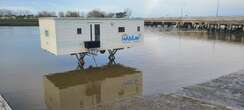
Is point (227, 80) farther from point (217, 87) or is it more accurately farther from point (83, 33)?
point (83, 33)

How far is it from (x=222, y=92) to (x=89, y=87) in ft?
16.5

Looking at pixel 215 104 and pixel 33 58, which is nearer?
pixel 215 104

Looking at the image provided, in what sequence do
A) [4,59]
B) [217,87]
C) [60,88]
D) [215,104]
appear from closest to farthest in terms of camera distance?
1. [215,104]
2. [217,87]
3. [60,88]
4. [4,59]

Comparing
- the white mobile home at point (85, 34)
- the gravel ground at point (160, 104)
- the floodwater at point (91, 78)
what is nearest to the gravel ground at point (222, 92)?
the gravel ground at point (160, 104)

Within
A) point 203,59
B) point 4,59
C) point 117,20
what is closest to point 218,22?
point 203,59

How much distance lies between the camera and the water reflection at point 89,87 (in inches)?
350

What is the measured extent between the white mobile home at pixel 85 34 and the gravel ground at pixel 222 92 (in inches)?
250

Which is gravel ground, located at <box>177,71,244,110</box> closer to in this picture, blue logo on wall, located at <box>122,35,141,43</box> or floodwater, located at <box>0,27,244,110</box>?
floodwater, located at <box>0,27,244,110</box>

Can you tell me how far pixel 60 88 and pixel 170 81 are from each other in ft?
15.8

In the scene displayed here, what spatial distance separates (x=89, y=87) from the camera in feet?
34.7

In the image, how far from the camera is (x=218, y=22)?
156ft

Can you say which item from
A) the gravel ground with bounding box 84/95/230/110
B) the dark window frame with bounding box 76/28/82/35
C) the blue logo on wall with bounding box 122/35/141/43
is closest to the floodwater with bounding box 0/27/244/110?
the gravel ground with bounding box 84/95/230/110

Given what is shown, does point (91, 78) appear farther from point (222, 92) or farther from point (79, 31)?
point (222, 92)

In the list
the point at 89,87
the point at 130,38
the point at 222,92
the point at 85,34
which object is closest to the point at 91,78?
the point at 89,87
